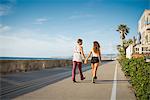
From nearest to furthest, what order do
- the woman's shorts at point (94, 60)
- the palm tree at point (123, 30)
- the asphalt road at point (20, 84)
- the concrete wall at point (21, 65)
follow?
the asphalt road at point (20, 84), the woman's shorts at point (94, 60), the concrete wall at point (21, 65), the palm tree at point (123, 30)

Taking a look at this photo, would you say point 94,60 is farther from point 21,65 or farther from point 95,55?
point 21,65

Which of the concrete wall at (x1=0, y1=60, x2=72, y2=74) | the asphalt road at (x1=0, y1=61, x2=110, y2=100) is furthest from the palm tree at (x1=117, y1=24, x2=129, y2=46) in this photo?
the asphalt road at (x1=0, y1=61, x2=110, y2=100)

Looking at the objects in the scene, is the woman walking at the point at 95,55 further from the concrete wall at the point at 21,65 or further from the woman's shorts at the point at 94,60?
the concrete wall at the point at 21,65

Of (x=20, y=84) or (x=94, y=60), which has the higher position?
(x=94, y=60)

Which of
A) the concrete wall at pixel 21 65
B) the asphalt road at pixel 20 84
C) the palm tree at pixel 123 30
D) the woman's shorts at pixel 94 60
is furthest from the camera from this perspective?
the palm tree at pixel 123 30

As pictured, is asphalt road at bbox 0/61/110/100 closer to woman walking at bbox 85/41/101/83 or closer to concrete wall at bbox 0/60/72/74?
woman walking at bbox 85/41/101/83

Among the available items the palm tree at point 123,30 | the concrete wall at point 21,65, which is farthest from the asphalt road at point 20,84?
the palm tree at point 123,30

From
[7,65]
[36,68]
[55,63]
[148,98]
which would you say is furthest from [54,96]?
[55,63]

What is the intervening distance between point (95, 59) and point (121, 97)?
5072mm

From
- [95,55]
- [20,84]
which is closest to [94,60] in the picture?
[95,55]

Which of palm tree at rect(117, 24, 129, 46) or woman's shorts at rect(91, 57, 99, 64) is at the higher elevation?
palm tree at rect(117, 24, 129, 46)

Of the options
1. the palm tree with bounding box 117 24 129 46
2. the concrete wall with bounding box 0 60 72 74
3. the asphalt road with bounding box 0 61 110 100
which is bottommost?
the asphalt road with bounding box 0 61 110 100

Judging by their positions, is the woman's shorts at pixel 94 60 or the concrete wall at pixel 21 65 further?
the concrete wall at pixel 21 65

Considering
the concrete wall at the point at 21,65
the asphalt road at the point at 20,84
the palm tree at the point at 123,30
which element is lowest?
the asphalt road at the point at 20,84
